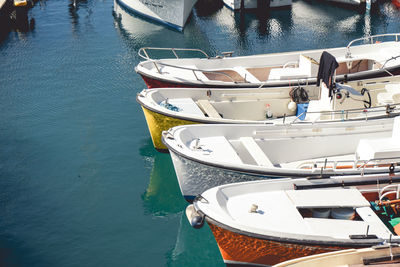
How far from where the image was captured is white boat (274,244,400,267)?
941 cm

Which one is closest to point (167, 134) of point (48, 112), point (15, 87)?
point (48, 112)

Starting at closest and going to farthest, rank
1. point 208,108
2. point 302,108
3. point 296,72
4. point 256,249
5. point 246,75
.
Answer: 1. point 256,249
2. point 208,108
3. point 302,108
4. point 296,72
5. point 246,75

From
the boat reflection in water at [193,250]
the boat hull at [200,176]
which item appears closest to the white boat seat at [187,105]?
the boat hull at [200,176]

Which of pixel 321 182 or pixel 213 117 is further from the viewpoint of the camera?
pixel 213 117

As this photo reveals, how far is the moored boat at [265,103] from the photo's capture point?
50.4 feet

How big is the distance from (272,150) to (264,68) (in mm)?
6196

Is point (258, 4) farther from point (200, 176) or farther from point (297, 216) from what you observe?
point (297, 216)

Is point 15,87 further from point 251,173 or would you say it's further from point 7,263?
point 251,173

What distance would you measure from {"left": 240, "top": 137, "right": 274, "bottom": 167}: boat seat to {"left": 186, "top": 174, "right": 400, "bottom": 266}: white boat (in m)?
1.30

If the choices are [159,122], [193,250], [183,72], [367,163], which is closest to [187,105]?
[159,122]

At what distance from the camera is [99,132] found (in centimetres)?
1891

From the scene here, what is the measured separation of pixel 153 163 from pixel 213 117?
2.85m

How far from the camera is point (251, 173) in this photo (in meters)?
12.4

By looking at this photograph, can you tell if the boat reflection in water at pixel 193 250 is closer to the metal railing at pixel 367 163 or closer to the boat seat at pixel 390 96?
the metal railing at pixel 367 163
